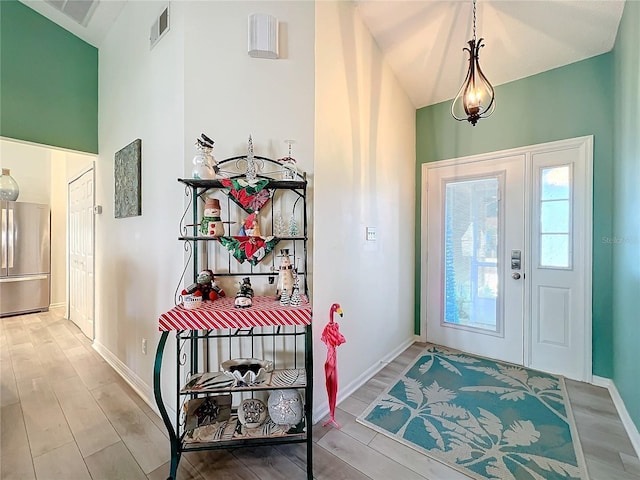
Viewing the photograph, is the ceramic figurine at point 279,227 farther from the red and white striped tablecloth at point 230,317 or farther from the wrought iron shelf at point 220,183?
the red and white striped tablecloth at point 230,317

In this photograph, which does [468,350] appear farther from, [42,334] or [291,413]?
[42,334]

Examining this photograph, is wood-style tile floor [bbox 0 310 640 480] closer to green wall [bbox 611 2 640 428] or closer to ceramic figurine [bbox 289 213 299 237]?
green wall [bbox 611 2 640 428]

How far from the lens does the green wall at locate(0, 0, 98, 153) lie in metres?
2.46

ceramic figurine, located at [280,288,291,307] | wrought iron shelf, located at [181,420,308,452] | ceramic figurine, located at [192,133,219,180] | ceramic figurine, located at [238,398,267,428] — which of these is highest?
ceramic figurine, located at [192,133,219,180]

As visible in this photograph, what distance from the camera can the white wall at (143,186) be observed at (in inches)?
72.4

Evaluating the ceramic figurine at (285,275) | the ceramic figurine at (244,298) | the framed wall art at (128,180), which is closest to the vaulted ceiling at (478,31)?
the framed wall art at (128,180)

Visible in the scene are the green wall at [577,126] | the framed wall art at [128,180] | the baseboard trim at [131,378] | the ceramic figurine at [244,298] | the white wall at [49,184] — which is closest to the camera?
the ceramic figurine at [244,298]

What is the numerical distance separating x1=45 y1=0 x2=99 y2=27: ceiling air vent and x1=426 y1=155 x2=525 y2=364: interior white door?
148 inches

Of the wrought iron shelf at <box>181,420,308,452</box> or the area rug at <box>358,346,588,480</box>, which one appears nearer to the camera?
the wrought iron shelf at <box>181,420,308,452</box>

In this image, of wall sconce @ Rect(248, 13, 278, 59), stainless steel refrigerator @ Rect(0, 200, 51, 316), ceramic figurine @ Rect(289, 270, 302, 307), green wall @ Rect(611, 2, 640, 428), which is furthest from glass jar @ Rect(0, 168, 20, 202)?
green wall @ Rect(611, 2, 640, 428)

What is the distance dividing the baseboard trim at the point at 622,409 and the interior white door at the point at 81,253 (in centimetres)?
483

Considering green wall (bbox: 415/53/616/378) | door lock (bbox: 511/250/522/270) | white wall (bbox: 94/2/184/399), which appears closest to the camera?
white wall (bbox: 94/2/184/399)

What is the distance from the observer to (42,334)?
3467mm

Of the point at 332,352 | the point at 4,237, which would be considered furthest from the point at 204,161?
the point at 4,237
